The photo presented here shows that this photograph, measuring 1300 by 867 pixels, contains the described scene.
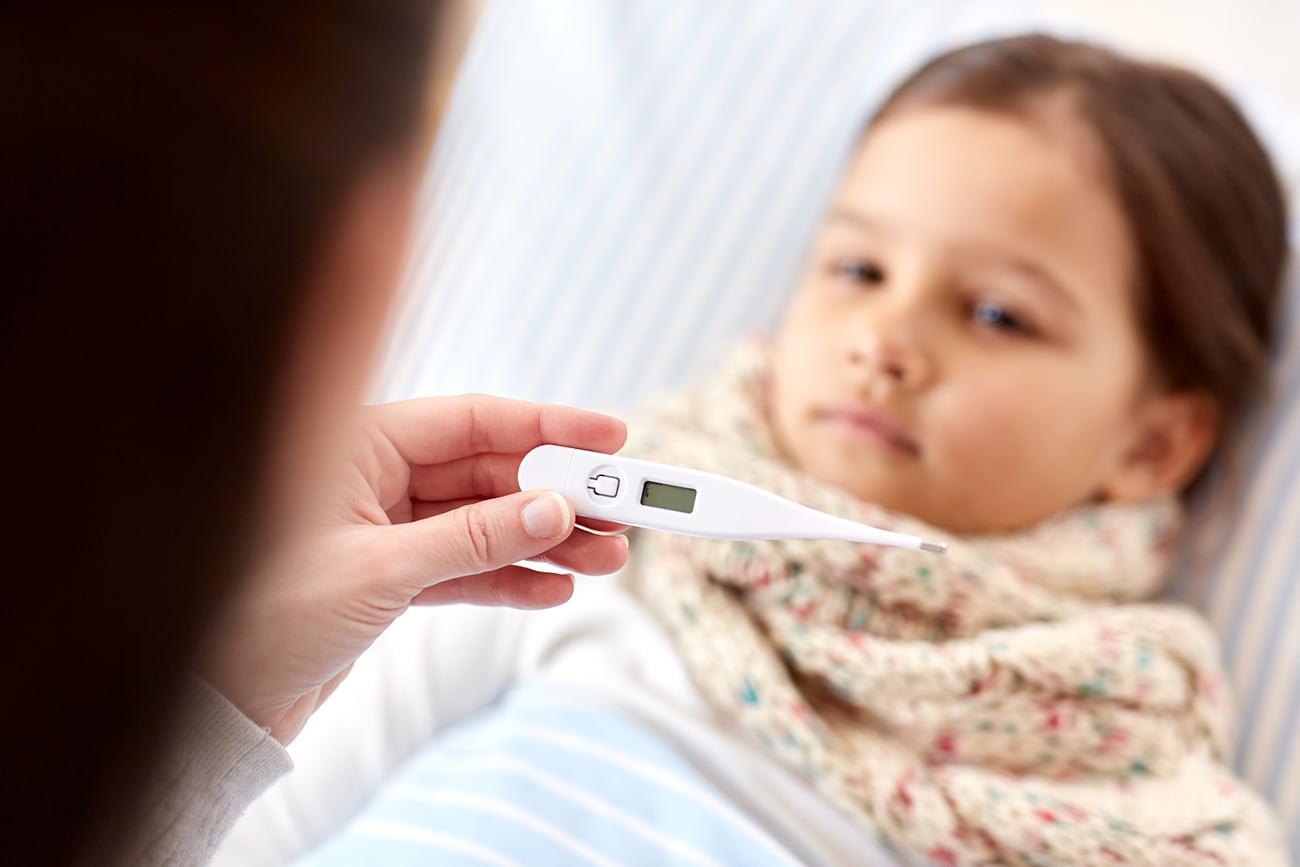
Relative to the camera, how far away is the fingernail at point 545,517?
18.0 inches

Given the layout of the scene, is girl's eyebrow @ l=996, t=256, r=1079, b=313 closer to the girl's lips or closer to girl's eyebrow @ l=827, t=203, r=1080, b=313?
girl's eyebrow @ l=827, t=203, r=1080, b=313

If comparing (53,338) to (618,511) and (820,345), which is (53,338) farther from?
(820,345)

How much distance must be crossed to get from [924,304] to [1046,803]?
14.5 inches

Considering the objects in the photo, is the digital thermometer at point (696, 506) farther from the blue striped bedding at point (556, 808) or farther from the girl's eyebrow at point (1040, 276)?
the girl's eyebrow at point (1040, 276)

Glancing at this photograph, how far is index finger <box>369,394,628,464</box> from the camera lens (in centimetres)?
53

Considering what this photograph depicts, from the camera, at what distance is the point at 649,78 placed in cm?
114

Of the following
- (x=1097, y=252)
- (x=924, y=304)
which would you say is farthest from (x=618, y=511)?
(x=1097, y=252)

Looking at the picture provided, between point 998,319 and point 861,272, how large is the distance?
0.12 metres

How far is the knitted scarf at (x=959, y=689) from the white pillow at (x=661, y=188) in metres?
0.24

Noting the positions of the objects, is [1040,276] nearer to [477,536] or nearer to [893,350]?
[893,350]

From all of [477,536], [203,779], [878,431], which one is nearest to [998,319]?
[878,431]

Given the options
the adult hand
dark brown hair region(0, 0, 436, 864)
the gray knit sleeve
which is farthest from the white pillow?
dark brown hair region(0, 0, 436, 864)

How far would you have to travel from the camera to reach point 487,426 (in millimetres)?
537

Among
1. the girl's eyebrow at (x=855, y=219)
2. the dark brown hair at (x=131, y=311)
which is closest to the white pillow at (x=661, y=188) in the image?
the girl's eyebrow at (x=855, y=219)
